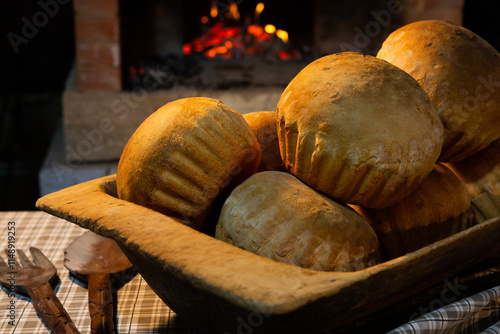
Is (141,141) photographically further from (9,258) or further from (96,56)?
(96,56)

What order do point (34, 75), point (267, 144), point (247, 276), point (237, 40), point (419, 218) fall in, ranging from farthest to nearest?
point (34, 75), point (237, 40), point (267, 144), point (419, 218), point (247, 276)

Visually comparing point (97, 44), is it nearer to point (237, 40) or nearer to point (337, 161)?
point (237, 40)

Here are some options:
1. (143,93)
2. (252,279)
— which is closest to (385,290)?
(252,279)

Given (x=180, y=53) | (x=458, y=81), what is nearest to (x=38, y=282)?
(x=458, y=81)

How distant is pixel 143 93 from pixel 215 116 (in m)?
1.55

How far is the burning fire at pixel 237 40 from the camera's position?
260 cm

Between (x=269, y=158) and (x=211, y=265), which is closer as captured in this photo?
(x=211, y=265)

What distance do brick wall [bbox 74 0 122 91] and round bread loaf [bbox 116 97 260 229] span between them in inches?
60.7

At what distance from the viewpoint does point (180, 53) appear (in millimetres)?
2689

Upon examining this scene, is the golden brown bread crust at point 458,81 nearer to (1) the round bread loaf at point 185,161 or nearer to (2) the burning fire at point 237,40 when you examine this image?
(1) the round bread loaf at point 185,161

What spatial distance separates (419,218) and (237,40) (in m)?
2.04

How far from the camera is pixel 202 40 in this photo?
107 inches

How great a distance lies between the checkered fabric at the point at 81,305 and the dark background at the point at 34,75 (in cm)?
205

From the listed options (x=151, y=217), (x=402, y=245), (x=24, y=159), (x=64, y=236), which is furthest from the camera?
(x=24, y=159)
